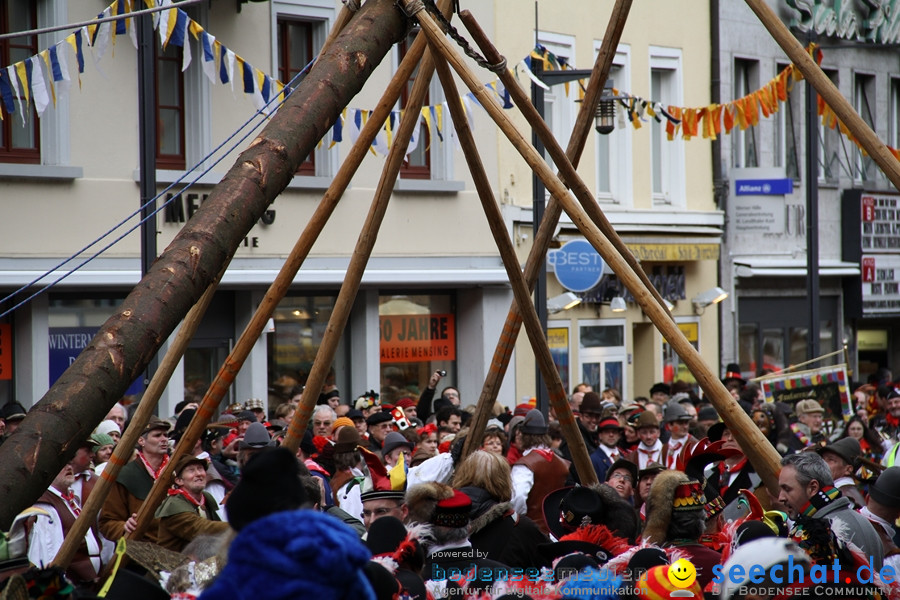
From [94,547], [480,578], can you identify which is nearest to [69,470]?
[94,547]

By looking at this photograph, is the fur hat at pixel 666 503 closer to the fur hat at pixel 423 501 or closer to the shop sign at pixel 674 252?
the fur hat at pixel 423 501

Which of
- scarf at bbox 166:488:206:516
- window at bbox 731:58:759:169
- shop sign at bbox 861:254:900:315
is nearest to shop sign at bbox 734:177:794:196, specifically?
window at bbox 731:58:759:169

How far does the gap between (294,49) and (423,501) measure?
12077 mm

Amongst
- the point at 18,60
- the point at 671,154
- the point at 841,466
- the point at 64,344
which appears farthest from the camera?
the point at 671,154

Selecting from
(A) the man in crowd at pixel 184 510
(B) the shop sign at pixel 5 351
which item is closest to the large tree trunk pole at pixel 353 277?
(A) the man in crowd at pixel 184 510

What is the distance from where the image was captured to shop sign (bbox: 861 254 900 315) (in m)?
25.3

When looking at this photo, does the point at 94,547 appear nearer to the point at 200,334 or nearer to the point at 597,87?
the point at 597,87

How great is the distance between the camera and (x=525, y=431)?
8555 mm

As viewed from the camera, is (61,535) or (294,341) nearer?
(61,535)

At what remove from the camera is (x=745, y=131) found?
23031mm

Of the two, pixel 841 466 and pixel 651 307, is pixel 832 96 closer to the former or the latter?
pixel 651 307

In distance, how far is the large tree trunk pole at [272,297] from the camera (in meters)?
6.37

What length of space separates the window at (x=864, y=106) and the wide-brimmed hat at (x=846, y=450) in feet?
61.3

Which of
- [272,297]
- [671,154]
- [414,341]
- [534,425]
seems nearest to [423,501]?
[272,297]
